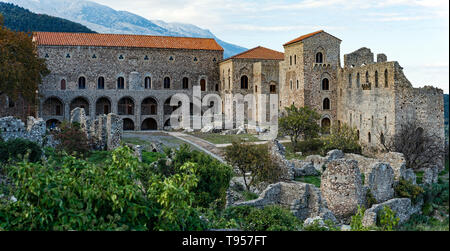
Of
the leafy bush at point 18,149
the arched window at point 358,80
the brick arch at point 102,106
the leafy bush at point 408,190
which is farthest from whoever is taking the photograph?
the brick arch at point 102,106

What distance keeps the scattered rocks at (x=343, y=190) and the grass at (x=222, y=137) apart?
14785 mm

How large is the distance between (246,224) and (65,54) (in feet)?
125

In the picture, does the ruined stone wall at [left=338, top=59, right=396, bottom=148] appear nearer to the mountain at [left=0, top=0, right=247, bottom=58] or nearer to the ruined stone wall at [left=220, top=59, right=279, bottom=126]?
the ruined stone wall at [left=220, top=59, right=279, bottom=126]

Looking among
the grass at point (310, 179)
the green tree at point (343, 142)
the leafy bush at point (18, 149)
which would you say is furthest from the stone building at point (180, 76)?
the leafy bush at point (18, 149)

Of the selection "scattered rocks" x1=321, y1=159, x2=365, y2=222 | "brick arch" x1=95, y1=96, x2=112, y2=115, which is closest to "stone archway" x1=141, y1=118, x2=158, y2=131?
"brick arch" x1=95, y1=96, x2=112, y2=115

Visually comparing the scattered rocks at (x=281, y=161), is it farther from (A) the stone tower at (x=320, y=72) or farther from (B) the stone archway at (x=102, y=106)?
(B) the stone archway at (x=102, y=106)

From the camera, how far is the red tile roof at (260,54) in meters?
45.4

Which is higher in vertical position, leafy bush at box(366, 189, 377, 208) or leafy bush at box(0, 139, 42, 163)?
leafy bush at box(0, 139, 42, 163)

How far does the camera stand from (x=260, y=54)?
46.0 meters

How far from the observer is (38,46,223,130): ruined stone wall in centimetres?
4403

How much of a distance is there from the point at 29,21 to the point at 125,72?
2482 cm

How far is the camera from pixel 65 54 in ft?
147

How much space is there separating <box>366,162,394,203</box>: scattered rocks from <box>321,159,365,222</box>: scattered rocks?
2.09 metres
